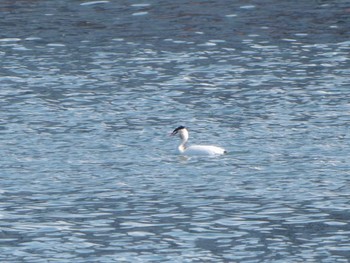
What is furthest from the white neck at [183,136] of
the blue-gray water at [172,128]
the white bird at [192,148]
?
the blue-gray water at [172,128]

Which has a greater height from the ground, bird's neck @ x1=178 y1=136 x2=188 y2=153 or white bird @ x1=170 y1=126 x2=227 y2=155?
white bird @ x1=170 y1=126 x2=227 y2=155

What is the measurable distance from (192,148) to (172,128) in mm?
2988

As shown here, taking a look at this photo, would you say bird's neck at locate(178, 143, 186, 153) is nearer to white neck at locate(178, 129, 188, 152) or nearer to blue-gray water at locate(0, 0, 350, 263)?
white neck at locate(178, 129, 188, 152)

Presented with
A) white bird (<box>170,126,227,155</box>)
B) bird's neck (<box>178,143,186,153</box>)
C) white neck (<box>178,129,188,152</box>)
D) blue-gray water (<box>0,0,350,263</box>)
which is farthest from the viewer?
white neck (<box>178,129,188,152</box>)

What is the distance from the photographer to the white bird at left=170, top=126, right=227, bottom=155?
2928cm

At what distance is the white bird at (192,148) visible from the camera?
29.3 meters

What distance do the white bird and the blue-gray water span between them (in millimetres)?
326

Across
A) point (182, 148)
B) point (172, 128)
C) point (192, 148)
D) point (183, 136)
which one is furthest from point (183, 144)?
point (172, 128)

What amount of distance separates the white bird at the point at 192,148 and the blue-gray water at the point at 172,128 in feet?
1.07

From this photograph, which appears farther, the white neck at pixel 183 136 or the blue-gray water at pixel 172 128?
the white neck at pixel 183 136

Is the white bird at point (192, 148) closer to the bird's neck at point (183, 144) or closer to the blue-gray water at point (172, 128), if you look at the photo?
the bird's neck at point (183, 144)

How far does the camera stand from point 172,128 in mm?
32844

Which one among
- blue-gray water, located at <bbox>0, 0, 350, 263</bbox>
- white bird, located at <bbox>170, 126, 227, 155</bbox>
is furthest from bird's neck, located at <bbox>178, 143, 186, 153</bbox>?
blue-gray water, located at <bbox>0, 0, 350, 263</bbox>

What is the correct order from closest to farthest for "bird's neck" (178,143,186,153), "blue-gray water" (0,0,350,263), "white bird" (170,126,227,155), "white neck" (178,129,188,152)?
"blue-gray water" (0,0,350,263), "white bird" (170,126,227,155), "bird's neck" (178,143,186,153), "white neck" (178,129,188,152)
